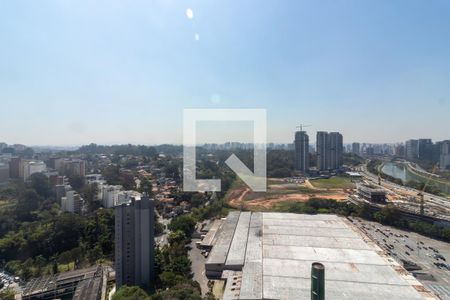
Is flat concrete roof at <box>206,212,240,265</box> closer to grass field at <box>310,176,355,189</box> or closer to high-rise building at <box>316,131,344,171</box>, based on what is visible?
grass field at <box>310,176,355,189</box>

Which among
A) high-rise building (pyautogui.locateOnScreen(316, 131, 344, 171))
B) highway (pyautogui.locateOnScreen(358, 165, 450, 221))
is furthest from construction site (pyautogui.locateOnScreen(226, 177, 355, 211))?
high-rise building (pyautogui.locateOnScreen(316, 131, 344, 171))

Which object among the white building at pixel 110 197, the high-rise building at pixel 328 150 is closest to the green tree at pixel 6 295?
the white building at pixel 110 197

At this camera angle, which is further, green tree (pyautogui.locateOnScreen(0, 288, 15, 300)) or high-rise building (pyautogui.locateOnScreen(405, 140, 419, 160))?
high-rise building (pyautogui.locateOnScreen(405, 140, 419, 160))

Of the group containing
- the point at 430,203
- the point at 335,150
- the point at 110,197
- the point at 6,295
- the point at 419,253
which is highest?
the point at 335,150

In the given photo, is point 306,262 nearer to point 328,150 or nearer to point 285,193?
point 285,193

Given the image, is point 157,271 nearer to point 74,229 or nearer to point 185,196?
point 74,229

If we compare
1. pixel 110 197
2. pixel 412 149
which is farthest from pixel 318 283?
pixel 412 149
